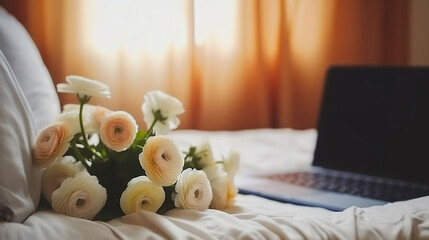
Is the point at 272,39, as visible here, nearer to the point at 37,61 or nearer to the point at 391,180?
the point at 391,180

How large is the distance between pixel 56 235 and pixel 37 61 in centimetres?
51

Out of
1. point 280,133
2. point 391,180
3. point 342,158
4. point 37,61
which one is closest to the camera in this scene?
point 37,61

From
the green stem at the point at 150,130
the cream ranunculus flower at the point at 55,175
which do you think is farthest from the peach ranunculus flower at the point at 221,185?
the cream ranunculus flower at the point at 55,175

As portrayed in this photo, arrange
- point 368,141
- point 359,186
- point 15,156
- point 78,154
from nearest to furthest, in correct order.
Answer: point 15,156 < point 78,154 < point 359,186 < point 368,141

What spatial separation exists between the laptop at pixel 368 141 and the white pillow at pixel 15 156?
1.47ft

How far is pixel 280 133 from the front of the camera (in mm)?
1884

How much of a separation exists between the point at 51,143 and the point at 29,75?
0.27m

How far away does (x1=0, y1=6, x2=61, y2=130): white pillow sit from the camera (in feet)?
2.94

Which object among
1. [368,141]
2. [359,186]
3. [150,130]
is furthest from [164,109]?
[368,141]

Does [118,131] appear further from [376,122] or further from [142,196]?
[376,122]

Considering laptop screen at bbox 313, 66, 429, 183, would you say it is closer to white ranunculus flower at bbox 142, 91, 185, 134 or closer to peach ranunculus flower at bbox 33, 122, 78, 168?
white ranunculus flower at bbox 142, 91, 185, 134

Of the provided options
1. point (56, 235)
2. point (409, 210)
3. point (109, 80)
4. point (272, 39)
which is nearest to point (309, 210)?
point (409, 210)

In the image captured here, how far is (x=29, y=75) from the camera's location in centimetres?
95

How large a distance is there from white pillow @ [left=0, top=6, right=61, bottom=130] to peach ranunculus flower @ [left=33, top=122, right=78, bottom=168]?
11 centimetres
